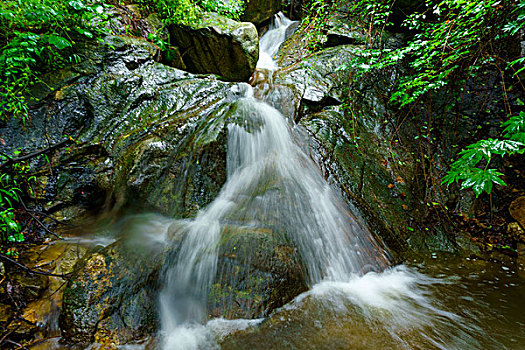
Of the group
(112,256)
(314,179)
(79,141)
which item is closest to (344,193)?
(314,179)

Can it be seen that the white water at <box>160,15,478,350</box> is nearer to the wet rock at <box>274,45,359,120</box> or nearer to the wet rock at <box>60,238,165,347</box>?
the wet rock at <box>60,238,165,347</box>

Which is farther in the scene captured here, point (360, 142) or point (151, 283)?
point (360, 142)

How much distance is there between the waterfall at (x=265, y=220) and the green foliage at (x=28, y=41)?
3.06 meters

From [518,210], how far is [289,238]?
14.0 ft

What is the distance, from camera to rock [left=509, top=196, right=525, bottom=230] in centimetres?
359

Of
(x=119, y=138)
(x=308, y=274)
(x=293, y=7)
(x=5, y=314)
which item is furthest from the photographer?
(x=293, y=7)

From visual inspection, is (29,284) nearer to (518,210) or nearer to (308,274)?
(308,274)

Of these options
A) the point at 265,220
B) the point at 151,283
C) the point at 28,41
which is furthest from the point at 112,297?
the point at 28,41

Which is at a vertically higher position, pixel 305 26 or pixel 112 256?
pixel 305 26

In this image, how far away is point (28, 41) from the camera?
318 centimetres

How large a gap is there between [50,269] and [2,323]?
671mm

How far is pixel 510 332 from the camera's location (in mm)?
2049

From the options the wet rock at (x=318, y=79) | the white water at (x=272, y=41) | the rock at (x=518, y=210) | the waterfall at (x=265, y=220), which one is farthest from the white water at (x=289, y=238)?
the white water at (x=272, y=41)

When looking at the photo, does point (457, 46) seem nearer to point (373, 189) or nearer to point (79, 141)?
point (373, 189)
